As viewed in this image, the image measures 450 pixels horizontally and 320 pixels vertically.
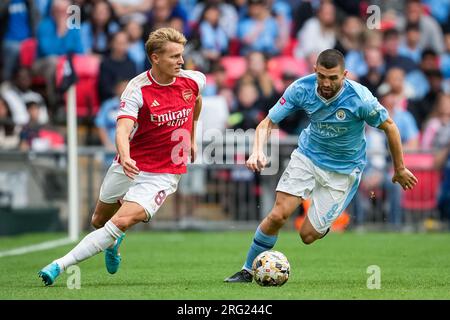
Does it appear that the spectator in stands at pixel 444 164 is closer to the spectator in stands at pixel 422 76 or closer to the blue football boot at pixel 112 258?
the spectator in stands at pixel 422 76

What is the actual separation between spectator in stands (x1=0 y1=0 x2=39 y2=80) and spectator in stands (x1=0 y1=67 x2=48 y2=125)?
0.41 m

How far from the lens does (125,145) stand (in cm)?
962

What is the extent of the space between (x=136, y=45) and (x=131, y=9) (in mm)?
1659

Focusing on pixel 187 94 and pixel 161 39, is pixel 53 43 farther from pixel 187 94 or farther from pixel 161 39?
pixel 161 39

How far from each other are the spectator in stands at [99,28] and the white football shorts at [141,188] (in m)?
11.0

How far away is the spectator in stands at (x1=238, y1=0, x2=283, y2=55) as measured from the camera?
21781mm

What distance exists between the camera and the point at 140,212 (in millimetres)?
9867

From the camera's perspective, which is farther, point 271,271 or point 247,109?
point 247,109

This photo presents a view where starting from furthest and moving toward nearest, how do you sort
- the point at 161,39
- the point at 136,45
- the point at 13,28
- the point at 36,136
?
the point at 13,28 → the point at 136,45 → the point at 36,136 → the point at 161,39

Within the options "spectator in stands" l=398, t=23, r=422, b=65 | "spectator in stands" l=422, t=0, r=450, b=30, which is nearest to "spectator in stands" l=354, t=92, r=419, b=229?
"spectator in stands" l=398, t=23, r=422, b=65

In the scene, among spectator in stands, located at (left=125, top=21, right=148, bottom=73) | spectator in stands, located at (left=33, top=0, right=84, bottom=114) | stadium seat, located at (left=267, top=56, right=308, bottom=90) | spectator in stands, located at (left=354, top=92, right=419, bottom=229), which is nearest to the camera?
spectator in stands, located at (left=33, top=0, right=84, bottom=114)

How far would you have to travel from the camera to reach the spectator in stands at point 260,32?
2178 centimetres

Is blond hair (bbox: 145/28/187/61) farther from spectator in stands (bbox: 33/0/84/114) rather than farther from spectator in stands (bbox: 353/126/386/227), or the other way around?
spectator in stands (bbox: 353/126/386/227)

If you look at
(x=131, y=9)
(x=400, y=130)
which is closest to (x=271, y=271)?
(x=400, y=130)
